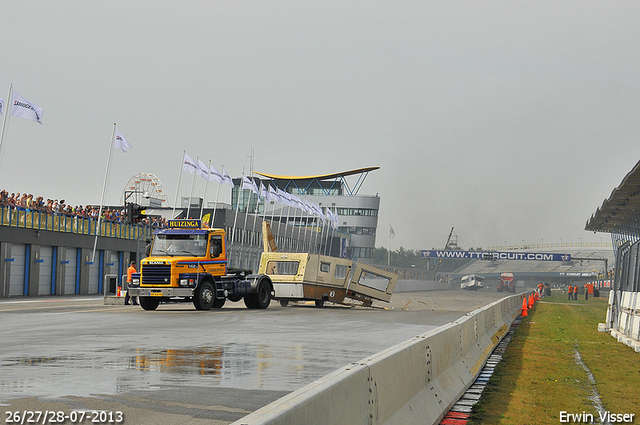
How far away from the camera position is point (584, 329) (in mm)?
25391

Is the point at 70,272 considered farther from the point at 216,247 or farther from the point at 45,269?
the point at 216,247

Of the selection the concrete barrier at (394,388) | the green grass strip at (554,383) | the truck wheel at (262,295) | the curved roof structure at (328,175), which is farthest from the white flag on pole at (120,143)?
the curved roof structure at (328,175)

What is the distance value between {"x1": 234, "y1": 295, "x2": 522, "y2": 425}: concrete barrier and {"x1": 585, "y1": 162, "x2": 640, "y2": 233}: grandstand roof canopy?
9157 millimetres

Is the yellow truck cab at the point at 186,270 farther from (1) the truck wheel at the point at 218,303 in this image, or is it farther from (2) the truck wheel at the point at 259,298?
(2) the truck wheel at the point at 259,298

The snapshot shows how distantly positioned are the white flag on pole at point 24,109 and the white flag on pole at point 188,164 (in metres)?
14.6

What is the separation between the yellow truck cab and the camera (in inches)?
Result: 1009

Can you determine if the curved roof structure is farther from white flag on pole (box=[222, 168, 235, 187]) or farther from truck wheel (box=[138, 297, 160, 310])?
truck wheel (box=[138, 297, 160, 310])

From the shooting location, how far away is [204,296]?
1041 inches

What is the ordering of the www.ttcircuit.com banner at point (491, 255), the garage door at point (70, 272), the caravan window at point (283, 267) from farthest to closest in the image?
the www.ttcircuit.com banner at point (491, 255) → the garage door at point (70, 272) → the caravan window at point (283, 267)

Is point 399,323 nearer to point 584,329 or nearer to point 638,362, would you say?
point 584,329

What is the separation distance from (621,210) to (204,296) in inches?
572

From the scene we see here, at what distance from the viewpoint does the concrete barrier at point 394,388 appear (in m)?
4.50

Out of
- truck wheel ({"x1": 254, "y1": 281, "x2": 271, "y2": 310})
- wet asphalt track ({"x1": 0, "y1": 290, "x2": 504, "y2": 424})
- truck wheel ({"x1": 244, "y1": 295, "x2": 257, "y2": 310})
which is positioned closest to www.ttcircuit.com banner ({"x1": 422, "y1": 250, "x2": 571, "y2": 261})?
truck wheel ({"x1": 254, "y1": 281, "x2": 271, "y2": 310})

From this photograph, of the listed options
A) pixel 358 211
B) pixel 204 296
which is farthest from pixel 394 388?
pixel 358 211
